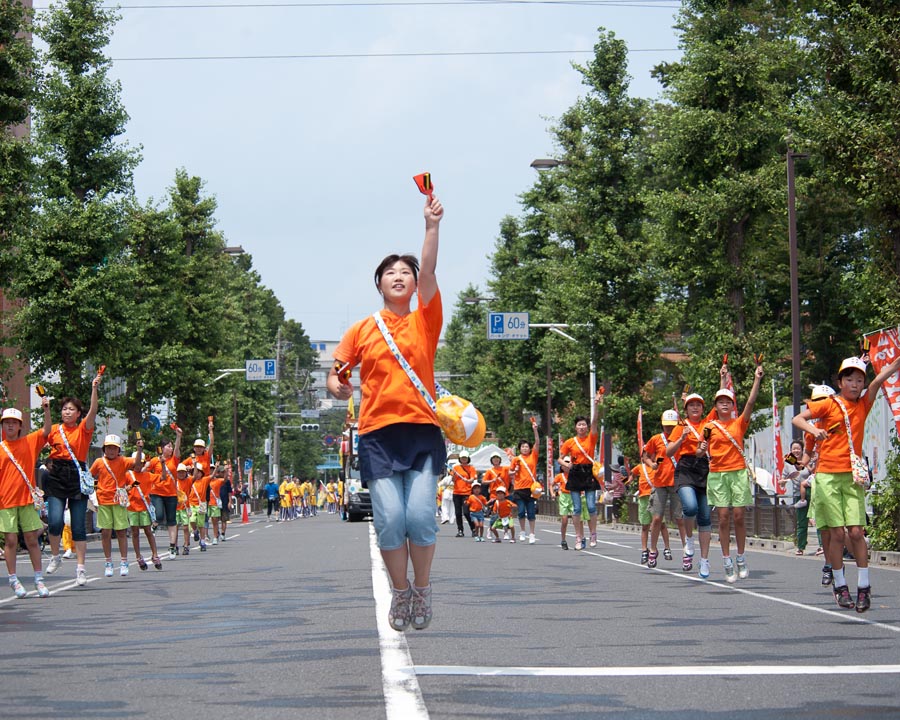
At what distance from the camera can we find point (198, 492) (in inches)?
1009

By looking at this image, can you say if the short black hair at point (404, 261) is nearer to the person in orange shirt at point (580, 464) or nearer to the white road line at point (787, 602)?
the white road line at point (787, 602)

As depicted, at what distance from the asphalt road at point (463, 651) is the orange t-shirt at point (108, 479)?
5.54ft

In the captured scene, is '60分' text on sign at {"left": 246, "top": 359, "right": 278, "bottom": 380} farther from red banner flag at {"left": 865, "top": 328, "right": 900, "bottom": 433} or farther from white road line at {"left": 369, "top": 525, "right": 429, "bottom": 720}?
white road line at {"left": 369, "top": 525, "right": 429, "bottom": 720}

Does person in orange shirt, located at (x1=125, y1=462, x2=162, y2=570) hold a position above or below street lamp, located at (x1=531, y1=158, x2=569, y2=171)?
below

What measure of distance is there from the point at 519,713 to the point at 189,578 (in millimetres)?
10989

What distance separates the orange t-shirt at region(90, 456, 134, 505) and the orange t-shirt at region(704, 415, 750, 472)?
22.4ft

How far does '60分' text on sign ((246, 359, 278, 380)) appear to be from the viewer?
59941 mm

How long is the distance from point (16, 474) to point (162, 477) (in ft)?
24.5

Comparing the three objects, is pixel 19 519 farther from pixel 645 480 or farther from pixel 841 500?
pixel 645 480

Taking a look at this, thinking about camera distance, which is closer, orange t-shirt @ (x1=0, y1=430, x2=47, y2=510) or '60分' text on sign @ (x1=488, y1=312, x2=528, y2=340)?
orange t-shirt @ (x1=0, y1=430, x2=47, y2=510)

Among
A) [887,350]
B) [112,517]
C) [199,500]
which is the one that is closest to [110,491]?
[112,517]

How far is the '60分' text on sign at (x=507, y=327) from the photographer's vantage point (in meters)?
47.7

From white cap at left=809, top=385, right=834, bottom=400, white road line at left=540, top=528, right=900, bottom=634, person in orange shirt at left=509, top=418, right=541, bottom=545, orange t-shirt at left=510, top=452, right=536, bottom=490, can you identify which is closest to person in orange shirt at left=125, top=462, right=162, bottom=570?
white road line at left=540, top=528, right=900, bottom=634

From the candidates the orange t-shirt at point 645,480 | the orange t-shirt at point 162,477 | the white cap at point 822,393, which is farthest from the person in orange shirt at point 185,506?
the white cap at point 822,393
